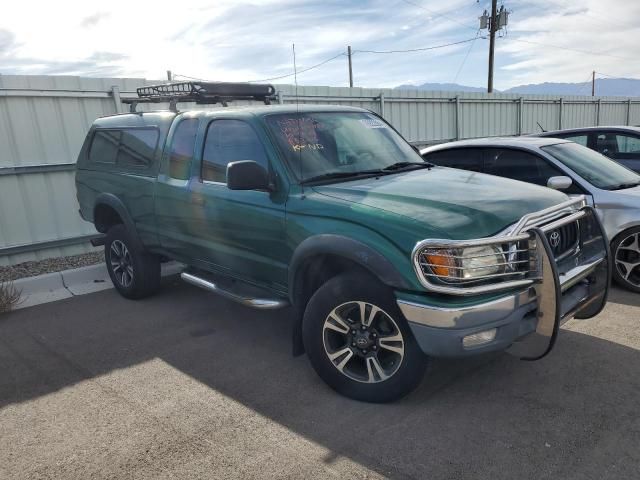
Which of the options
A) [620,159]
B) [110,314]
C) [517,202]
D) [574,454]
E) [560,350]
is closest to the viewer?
[574,454]

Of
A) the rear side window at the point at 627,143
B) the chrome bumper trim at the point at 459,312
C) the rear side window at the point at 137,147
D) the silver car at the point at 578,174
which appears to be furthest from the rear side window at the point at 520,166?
the rear side window at the point at 137,147

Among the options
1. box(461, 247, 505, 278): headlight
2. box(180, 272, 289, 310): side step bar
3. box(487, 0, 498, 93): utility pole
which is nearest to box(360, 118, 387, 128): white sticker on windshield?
box(180, 272, 289, 310): side step bar

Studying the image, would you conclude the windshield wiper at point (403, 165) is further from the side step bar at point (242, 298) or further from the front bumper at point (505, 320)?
the front bumper at point (505, 320)

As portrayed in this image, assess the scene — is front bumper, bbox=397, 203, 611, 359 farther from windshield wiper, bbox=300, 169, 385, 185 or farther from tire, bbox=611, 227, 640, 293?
tire, bbox=611, 227, 640, 293

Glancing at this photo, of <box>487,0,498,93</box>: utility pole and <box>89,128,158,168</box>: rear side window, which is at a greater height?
<box>487,0,498,93</box>: utility pole

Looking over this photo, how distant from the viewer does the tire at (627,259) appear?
512 centimetres

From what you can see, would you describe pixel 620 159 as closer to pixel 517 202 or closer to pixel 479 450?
pixel 517 202

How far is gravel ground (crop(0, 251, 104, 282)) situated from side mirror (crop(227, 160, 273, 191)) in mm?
4075

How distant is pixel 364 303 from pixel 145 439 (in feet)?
5.06

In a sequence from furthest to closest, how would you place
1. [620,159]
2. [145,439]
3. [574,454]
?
[620,159] < [145,439] < [574,454]

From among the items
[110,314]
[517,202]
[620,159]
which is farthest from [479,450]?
[620,159]

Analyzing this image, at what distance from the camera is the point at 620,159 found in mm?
7367

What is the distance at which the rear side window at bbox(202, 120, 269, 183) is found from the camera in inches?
159

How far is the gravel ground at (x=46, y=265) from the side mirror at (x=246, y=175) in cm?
408
